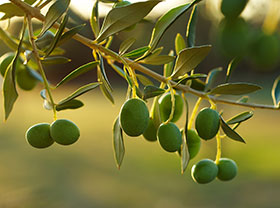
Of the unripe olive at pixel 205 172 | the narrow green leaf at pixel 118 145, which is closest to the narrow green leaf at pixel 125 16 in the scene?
the narrow green leaf at pixel 118 145

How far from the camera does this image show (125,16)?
515mm

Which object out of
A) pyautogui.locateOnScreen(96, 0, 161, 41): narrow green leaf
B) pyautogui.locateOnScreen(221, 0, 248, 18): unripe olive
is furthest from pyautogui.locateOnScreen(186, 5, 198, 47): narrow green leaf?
pyautogui.locateOnScreen(96, 0, 161, 41): narrow green leaf

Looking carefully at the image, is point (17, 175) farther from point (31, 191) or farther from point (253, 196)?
Result: point (253, 196)

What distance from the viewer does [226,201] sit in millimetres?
5352

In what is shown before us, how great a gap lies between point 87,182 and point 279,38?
5.54 meters

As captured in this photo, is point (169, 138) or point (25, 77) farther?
point (25, 77)

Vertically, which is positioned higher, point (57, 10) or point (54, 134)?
point (57, 10)

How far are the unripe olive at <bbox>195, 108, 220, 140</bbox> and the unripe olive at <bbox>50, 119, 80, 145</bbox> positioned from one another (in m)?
0.18

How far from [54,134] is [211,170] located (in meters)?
0.27

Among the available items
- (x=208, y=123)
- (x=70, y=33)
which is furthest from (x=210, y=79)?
(x=70, y=33)

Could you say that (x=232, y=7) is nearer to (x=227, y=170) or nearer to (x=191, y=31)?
(x=191, y=31)

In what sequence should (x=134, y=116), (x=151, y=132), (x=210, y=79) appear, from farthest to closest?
(x=210, y=79) < (x=151, y=132) < (x=134, y=116)

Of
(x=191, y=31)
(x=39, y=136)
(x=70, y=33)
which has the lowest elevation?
(x=39, y=136)

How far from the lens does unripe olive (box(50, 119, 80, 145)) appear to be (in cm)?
57
